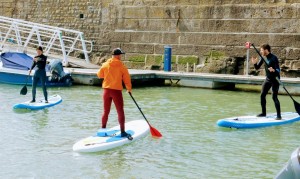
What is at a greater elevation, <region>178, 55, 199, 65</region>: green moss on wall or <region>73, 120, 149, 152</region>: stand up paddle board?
<region>178, 55, 199, 65</region>: green moss on wall

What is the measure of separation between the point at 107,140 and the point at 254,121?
2.88m

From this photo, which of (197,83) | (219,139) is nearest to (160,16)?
(197,83)

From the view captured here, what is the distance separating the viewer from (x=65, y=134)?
906 cm

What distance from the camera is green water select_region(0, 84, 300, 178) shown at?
6.84 meters

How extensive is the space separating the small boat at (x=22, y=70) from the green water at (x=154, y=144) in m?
2.53

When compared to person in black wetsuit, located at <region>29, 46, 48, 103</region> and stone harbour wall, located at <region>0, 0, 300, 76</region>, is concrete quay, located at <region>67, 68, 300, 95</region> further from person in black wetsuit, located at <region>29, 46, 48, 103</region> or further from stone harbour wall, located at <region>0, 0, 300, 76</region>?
person in black wetsuit, located at <region>29, 46, 48, 103</region>

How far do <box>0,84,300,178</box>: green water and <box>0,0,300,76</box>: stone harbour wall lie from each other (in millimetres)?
3554

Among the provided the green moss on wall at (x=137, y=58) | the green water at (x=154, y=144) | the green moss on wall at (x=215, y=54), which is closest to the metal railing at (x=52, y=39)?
the green moss on wall at (x=137, y=58)

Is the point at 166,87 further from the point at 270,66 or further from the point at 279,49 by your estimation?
the point at 270,66

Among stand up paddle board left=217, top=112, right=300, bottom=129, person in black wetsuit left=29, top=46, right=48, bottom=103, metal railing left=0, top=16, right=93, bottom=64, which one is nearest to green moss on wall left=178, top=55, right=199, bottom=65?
metal railing left=0, top=16, right=93, bottom=64

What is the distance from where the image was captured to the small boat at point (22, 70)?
51.5 feet

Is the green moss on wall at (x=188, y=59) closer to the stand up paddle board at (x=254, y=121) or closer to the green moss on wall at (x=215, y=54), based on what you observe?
the green moss on wall at (x=215, y=54)

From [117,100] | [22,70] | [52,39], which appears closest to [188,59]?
[22,70]

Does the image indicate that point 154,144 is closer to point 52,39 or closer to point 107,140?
point 107,140
